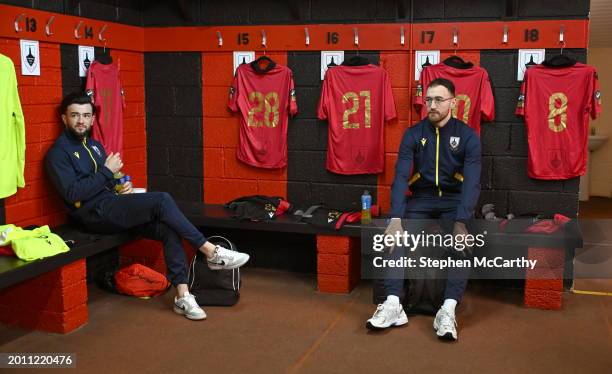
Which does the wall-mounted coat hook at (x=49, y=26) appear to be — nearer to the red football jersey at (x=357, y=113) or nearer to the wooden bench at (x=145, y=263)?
the wooden bench at (x=145, y=263)

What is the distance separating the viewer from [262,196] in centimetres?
462

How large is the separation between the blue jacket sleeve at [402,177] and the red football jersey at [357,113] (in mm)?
527


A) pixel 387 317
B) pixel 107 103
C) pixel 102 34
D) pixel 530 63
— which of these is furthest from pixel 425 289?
pixel 102 34

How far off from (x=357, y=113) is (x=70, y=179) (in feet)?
6.03

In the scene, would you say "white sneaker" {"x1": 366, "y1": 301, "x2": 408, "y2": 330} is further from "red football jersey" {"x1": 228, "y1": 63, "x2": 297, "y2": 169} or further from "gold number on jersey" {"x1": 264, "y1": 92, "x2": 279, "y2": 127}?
"gold number on jersey" {"x1": 264, "y1": 92, "x2": 279, "y2": 127}

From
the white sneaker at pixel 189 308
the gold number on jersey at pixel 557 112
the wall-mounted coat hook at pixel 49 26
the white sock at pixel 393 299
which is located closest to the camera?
the white sock at pixel 393 299

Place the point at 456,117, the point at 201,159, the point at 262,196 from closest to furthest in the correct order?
the point at 456,117 → the point at 262,196 → the point at 201,159

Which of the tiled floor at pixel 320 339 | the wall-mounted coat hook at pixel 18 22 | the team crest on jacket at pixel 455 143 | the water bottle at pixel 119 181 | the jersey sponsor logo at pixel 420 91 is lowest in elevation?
the tiled floor at pixel 320 339

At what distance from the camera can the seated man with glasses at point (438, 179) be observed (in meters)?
3.71

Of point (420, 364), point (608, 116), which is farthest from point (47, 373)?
point (608, 116)

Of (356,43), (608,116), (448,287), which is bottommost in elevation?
(448,287)

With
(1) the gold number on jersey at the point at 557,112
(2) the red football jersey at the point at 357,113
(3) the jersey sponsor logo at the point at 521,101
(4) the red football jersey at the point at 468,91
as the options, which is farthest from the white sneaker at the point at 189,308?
(1) the gold number on jersey at the point at 557,112

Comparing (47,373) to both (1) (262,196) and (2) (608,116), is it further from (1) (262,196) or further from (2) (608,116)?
(2) (608,116)

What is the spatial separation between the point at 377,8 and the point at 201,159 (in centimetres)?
163
